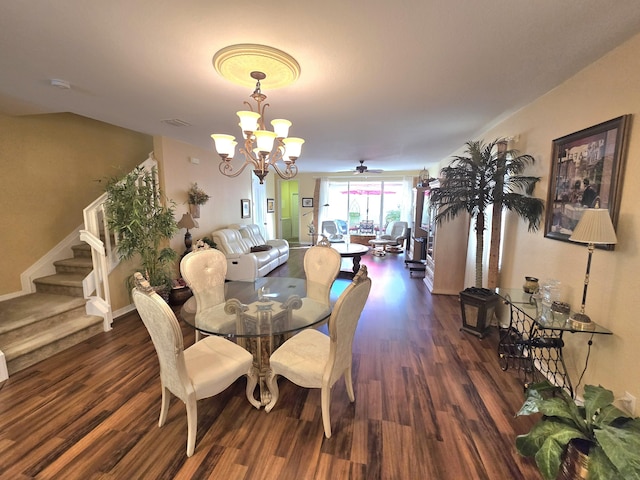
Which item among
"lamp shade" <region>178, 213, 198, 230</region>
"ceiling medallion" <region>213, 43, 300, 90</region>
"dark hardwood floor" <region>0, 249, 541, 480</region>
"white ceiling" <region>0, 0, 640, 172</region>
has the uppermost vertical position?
"white ceiling" <region>0, 0, 640, 172</region>

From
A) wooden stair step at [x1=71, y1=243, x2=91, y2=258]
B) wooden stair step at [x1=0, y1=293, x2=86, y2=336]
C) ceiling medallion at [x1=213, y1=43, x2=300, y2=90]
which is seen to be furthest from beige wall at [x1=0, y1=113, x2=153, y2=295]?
ceiling medallion at [x1=213, y1=43, x2=300, y2=90]

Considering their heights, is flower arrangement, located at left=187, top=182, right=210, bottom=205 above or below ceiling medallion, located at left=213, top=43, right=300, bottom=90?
below

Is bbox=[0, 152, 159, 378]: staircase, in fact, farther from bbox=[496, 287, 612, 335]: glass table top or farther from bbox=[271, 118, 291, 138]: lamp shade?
bbox=[496, 287, 612, 335]: glass table top

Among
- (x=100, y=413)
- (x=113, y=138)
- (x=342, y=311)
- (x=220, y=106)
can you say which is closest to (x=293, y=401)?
(x=342, y=311)

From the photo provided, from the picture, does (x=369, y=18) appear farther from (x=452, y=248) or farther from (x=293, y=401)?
(x=452, y=248)

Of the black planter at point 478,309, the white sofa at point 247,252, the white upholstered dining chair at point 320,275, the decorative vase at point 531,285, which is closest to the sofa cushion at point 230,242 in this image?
the white sofa at point 247,252

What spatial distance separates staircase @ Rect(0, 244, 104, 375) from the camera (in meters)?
2.54

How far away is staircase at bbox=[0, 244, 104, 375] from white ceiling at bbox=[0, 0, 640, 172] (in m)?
1.98

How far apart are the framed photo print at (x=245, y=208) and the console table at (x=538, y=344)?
5.44 meters

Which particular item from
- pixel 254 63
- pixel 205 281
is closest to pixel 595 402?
pixel 254 63

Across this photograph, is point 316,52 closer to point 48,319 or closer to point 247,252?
point 48,319

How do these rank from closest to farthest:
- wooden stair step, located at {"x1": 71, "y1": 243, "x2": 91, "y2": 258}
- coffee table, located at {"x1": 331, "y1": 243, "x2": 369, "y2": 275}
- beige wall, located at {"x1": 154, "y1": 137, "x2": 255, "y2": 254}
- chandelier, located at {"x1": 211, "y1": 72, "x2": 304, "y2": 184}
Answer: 1. chandelier, located at {"x1": 211, "y1": 72, "x2": 304, "y2": 184}
2. wooden stair step, located at {"x1": 71, "y1": 243, "x2": 91, "y2": 258}
3. beige wall, located at {"x1": 154, "y1": 137, "x2": 255, "y2": 254}
4. coffee table, located at {"x1": 331, "y1": 243, "x2": 369, "y2": 275}

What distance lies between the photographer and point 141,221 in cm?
337

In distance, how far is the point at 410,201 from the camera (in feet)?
28.5
